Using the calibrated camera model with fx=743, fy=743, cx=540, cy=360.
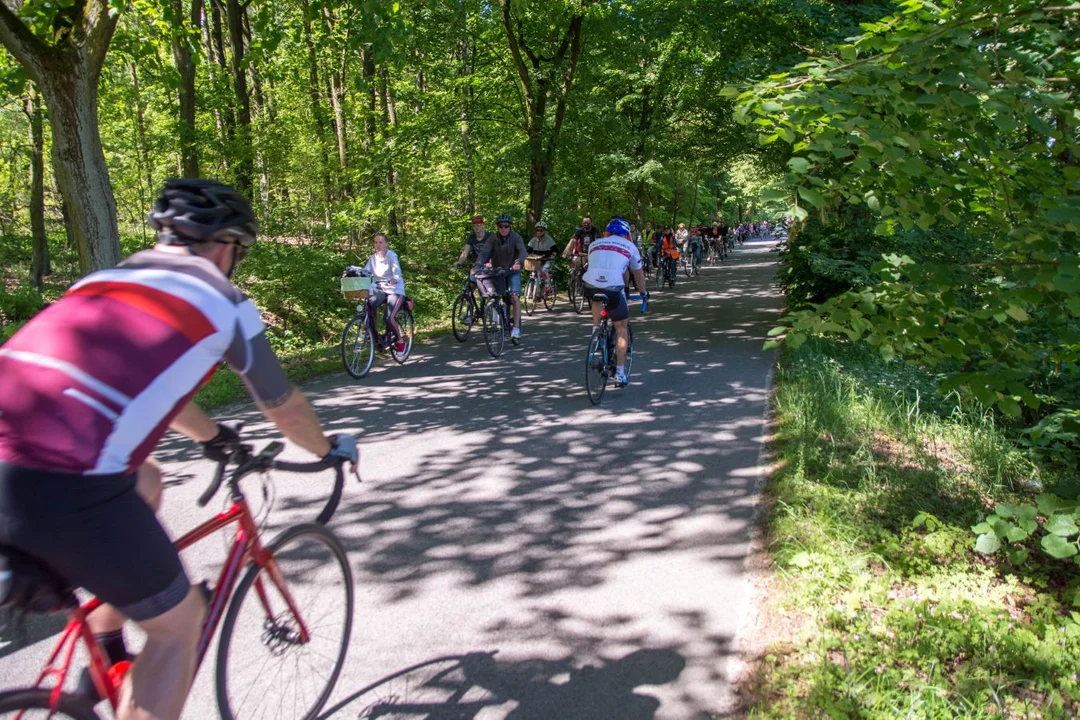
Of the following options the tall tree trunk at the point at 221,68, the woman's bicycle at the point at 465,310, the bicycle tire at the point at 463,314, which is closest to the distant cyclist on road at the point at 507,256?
the woman's bicycle at the point at 465,310

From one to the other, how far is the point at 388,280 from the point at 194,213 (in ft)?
27.6

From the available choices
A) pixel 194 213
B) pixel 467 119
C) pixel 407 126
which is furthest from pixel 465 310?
pixel 194 213

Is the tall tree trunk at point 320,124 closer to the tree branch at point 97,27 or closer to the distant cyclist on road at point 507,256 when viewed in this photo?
the distant cyclist on road at point 507,256

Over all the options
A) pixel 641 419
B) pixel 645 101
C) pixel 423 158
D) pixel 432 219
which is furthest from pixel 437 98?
pixel 641 419

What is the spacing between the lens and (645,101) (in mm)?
28266

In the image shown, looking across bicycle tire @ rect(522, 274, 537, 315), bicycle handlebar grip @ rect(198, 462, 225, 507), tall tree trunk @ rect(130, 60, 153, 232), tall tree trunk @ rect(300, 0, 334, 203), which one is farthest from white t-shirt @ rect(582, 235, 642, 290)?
tall tree trunk @ rect(130, 60, 153, 232)

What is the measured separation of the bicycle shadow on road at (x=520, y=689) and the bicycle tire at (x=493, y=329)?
7.85 m

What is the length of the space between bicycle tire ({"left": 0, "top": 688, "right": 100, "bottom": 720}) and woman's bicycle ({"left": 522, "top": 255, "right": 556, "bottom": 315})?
14573 mm

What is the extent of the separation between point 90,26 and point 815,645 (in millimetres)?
9034

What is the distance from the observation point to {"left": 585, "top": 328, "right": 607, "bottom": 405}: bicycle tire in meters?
8.11

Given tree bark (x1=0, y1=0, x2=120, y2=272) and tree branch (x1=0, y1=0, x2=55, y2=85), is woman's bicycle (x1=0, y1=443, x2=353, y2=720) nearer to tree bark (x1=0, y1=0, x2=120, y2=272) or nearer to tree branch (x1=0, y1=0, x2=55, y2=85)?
tree bark (x1=0, y1=0, x2=120, y2=272)

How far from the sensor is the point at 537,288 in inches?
704

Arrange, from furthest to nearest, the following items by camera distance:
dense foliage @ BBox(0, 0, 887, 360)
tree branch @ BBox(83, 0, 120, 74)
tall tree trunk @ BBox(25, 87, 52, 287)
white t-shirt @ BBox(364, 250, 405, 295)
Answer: tall tree trunk @ BBox(25, 87, 52, 287)
dense foliage @ BBox(0, 0, 887, 360)
white t-shirt @ BBox(364, 250, 405, 295)
tree branch @ BBox(83, 0, 120, 74)

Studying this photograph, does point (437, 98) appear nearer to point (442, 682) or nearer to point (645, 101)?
point (645, 101)
